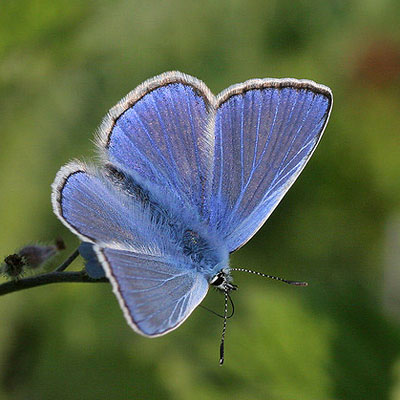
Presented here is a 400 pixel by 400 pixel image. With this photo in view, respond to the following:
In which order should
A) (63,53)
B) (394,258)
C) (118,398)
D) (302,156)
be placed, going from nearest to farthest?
(302,156), (63,53), (118,398), (394,258)

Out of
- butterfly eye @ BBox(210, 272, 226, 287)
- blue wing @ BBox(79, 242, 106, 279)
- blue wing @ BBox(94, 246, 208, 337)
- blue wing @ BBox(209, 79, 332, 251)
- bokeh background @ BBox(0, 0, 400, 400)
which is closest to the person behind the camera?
blue wing @ BBox(94, 246, 208, 337)

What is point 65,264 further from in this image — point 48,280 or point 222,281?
point 222,281

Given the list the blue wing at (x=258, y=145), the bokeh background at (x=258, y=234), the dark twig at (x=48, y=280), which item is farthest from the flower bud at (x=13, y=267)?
the bokeh background at (x=258, y=234)

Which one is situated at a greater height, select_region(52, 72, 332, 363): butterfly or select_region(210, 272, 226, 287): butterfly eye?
select_region(52, 72, 332, 363): butterfly

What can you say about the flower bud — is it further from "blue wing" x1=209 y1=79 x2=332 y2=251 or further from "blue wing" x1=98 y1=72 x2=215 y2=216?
"blue wing" x1=209 y1=79 x2=332 y2=251

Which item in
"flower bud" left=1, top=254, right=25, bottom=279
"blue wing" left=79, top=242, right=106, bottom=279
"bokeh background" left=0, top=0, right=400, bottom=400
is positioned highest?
"flower bud" left=1, top=254, right=25, bottom=279

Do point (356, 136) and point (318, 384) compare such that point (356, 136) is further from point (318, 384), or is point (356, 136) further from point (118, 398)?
point (118, 398)

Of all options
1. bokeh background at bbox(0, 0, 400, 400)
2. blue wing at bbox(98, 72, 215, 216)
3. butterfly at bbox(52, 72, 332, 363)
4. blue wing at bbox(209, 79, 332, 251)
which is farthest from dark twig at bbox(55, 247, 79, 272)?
bokeh background at bbox(0, 0, 400, 400)

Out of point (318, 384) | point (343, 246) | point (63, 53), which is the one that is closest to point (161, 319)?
A: point (63, 53)
